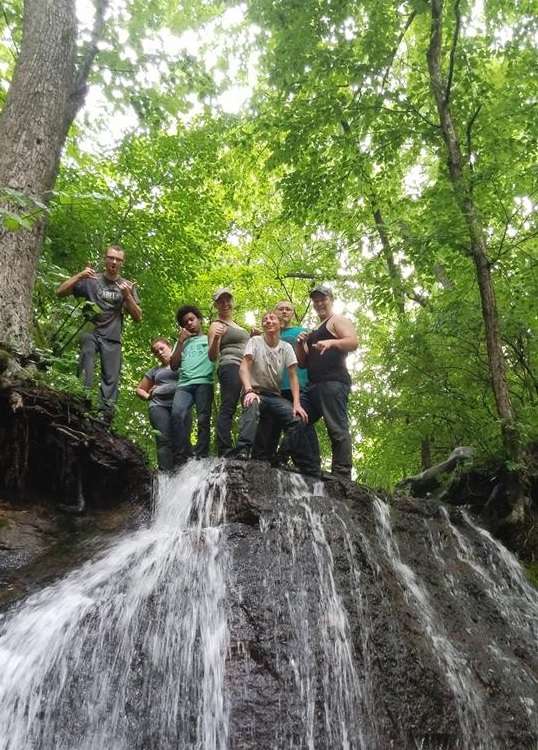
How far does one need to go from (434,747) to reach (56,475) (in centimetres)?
401

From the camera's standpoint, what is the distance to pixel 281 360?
630cm

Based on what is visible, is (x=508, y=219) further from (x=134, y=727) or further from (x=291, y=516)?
(x=134, y=727)

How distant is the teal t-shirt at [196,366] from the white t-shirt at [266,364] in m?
0.73

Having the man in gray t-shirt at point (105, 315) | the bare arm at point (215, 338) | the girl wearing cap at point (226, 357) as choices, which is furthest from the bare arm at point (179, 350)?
the man in gray t-shirt at point (105, 315)

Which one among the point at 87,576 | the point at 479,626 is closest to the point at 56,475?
the point at 87,576

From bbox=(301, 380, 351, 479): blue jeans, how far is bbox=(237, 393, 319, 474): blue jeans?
0.23m

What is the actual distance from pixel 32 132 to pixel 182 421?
13.0 feet

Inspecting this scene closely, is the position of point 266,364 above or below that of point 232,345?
below

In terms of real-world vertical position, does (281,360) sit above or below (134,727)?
above

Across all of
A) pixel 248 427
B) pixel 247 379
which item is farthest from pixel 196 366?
pixel 248 427

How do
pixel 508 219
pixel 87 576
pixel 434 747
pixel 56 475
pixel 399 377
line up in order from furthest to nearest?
pixel 399 377 → pixel 508 219 → pixel 56 475 → pixel 87 576 → pixel 434 747

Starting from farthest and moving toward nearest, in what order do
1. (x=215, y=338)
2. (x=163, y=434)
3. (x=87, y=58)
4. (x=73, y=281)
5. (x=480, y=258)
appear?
(x=87, y=58)
(x=480, y=258)
(x=163, y=434)
(x=215, y=338)
(x=73, y=281)

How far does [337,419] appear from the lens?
6.17 meters

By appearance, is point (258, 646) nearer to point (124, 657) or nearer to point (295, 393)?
point (124, 657)
